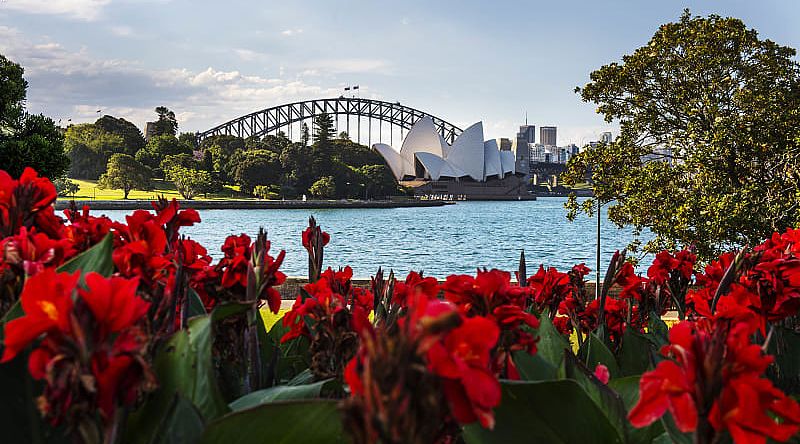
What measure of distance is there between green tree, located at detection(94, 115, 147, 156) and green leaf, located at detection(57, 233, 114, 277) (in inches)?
2338

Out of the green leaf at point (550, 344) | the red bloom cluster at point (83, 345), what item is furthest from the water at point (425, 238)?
the red bloom cluster at point (83, 345)

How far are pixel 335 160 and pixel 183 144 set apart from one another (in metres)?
13.1

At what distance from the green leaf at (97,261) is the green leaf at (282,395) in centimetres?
21

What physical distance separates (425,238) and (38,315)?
2591 cm

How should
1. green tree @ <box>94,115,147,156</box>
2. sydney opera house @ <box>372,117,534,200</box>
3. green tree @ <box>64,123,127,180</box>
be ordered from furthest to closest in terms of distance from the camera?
green tree @ <box>94,115,147,156</box> < green tree @ <box>64,123,127,180</box> < sydney opera house @ <box>372,117,534,200</box>

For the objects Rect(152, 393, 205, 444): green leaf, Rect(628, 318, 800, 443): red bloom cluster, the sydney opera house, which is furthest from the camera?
the sydney opera house

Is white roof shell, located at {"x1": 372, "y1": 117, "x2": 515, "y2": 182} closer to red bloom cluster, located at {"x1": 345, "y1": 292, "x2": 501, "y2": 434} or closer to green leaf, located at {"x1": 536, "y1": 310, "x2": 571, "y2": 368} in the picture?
green leaf, located at {"x1": 536, "y1": 310, "x2": 571, "y2": 368}

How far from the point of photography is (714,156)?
634 centimetres

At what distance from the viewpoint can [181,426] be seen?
23.8 inches

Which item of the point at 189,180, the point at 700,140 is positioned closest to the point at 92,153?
the point at 189,180

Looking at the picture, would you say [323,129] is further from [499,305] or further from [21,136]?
[499,305]

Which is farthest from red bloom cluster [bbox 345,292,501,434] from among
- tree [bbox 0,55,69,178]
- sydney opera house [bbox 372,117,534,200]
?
sydney opera house [bbox 372,117,534,200]

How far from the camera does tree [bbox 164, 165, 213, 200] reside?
4322 cm

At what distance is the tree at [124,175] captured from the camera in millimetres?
45222
